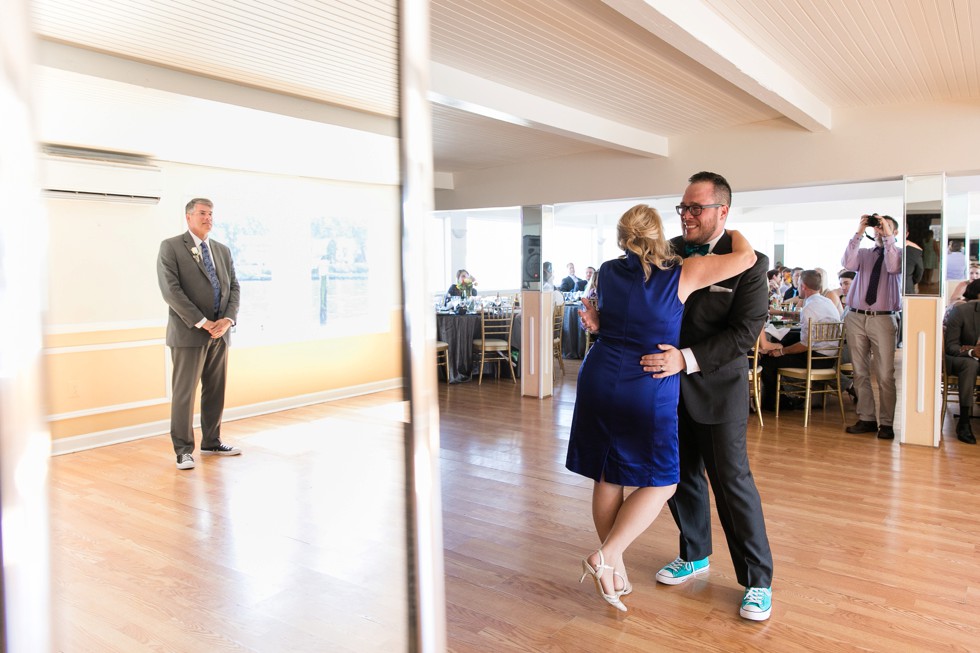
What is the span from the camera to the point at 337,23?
137 centimetres

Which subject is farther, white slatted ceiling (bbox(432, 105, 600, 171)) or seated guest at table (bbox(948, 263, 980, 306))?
seated guest at table (bbox(948, 263, 980, 306))

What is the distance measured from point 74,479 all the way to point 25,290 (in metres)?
0.29

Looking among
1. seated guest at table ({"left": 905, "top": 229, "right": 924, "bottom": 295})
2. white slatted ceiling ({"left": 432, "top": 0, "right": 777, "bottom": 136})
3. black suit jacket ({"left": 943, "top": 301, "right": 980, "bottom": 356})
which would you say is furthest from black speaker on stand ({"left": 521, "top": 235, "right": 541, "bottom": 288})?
black suit jacket ({"left": 943, "top": 301, "right": 980, "bottom": 356})

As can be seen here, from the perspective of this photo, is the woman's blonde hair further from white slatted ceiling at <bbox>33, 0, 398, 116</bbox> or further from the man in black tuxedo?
white slatted ceiling at <bbox>33, 0, 398, 116</bbox>

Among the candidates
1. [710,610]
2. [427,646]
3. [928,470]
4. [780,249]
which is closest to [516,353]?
[928,470]

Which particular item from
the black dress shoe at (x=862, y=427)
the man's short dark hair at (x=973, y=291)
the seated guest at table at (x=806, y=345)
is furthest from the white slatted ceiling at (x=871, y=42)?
the black dress shoe at (x=862, y=427)

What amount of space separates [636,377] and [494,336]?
6.54 m

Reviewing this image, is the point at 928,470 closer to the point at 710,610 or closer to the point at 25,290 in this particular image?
the point at 710,610

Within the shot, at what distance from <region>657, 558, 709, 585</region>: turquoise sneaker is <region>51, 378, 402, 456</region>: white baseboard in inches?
78.6

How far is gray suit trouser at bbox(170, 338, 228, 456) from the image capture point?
119 centimetres

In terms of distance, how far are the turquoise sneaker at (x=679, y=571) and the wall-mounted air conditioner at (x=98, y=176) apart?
259 centimetres

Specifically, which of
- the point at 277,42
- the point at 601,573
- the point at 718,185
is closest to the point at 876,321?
the point at 718,185

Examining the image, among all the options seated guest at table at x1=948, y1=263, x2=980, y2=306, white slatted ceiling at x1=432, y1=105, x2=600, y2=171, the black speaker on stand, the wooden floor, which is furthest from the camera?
the black speaker on stand

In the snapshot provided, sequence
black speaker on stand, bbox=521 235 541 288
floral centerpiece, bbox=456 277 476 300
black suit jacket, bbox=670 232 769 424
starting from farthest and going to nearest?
floral centerpiece, bbox=456 277 476 300, black speaker on stand, bbox=521 235 541 288, black suit jacket, bbox=670 232 769 424
